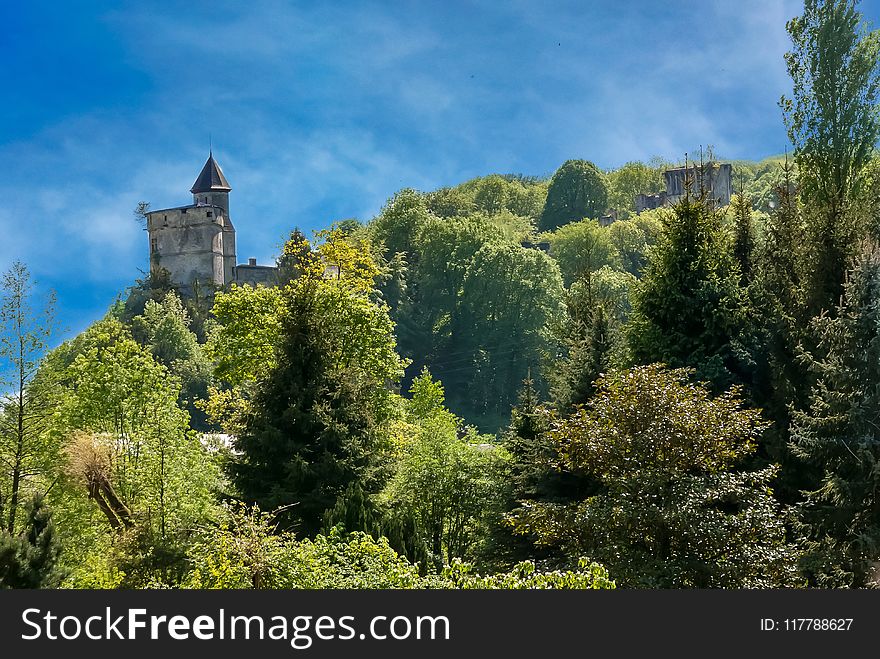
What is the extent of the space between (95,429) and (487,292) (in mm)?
48294

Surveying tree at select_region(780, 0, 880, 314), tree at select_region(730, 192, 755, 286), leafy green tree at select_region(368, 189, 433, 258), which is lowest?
tree at select_region(730, 192, 755, 286)

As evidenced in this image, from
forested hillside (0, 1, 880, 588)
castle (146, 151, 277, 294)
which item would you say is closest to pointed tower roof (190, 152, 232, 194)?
castle (146, 151, 277, 294)

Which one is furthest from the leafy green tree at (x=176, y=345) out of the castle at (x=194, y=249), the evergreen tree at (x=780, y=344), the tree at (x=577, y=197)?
the evergreen tree at (x=780, y=344)

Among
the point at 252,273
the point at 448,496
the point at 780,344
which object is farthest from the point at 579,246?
the point at 780,344

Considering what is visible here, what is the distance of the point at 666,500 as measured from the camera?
48.8 ft

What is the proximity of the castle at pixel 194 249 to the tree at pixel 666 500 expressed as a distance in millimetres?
79315

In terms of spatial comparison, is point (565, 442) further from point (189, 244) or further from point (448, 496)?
point (189, 244)

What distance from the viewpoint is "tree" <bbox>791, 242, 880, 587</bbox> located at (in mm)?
16703

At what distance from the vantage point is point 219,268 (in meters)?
94.3

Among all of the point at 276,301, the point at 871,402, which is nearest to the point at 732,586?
the point at 871,402

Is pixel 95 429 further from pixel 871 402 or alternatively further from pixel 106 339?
pixel 871 402

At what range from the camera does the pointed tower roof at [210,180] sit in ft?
329

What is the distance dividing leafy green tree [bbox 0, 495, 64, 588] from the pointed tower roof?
86495mm

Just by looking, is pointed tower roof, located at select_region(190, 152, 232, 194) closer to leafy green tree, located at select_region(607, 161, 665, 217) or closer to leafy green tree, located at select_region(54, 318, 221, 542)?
leafy green tree, located at select_region(607, 161, 665, 217)
